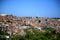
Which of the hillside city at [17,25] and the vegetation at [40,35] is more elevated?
the hillside city at [17,25]

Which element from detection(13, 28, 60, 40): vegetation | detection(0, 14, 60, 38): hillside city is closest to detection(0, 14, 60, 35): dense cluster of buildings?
detection(0, 14, 60, 38): hillside city

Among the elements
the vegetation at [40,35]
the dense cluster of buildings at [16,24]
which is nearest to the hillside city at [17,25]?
the dense cluster of buildings at [16,24]

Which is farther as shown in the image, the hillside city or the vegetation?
the vegetation

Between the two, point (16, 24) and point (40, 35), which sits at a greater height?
point (16, 24)

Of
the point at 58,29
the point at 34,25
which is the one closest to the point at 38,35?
the point at 34,25

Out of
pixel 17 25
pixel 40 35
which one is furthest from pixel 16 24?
pixel 40 35

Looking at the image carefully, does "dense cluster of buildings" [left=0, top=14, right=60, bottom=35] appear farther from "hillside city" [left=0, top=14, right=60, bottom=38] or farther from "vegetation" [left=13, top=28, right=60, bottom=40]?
"vegetation" [left=13, top=28, right=60, bottom=40]

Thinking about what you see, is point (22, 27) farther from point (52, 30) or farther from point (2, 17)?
point (52, 30)

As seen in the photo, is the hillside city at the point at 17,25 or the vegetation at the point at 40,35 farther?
the vegetation at the point at 40,35

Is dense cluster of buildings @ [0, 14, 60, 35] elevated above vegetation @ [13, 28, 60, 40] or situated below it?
above

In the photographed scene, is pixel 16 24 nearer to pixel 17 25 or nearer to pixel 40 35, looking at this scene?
pixel 17 25

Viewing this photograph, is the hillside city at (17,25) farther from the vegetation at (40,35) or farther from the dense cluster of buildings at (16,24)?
the vegetation at (40,35)
